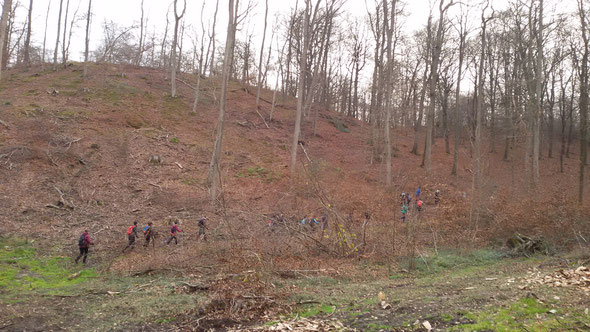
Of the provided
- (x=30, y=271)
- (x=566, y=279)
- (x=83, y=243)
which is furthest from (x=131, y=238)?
(x=566, y=279)

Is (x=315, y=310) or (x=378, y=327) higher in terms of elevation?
(x=378, y=327)

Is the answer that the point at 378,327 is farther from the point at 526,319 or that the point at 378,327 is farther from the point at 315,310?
the point at 526,319

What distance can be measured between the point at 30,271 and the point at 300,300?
776 centimetres

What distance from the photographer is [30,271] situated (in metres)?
9.65

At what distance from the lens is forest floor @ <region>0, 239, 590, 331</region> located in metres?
5.77

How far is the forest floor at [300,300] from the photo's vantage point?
5.77m

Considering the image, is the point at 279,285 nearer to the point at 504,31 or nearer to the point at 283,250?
the point at 283,250

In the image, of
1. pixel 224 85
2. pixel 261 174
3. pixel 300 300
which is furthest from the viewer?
pixel 261 174

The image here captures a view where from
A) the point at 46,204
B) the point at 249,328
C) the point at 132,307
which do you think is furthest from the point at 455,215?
the point at 46,204

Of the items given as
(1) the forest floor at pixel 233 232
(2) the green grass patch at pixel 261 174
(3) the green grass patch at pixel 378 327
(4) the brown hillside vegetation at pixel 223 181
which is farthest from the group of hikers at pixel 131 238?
(2) the green grass patch at pixel 261 174

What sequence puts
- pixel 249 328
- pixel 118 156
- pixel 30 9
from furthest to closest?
pixel 30 9 < pixel 118 156 < pixel 249 328

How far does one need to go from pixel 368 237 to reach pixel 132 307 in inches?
291

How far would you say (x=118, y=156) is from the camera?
65.4 feet

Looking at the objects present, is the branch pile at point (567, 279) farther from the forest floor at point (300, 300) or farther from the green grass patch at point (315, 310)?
the green grass patch at point (315, 310)
